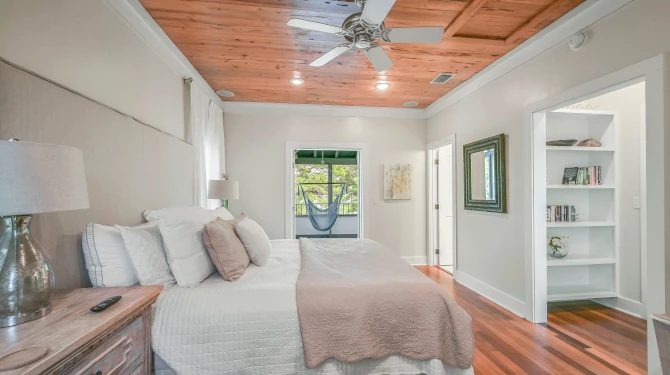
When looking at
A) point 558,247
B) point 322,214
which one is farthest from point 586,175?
point 322,214

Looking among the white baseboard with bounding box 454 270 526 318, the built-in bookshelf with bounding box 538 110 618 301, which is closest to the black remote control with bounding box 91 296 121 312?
Answer: the white baseboard with bounding box 454 270 526 318

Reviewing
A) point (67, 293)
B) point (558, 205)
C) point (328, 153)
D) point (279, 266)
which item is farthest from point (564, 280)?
point (328, 153)

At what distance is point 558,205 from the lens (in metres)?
2.90

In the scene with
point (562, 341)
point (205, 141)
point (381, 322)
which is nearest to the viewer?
point (381, 322)

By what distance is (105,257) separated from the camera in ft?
4.54

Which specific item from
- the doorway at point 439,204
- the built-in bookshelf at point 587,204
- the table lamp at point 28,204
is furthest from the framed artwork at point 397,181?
the table lamp at point 28,204

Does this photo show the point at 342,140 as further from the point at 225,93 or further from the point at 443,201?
the point at 443,201

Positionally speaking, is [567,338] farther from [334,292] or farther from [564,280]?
[334,292]

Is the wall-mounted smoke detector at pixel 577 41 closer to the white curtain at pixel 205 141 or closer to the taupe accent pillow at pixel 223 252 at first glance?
the taupe accent pillow at pixel 223 252

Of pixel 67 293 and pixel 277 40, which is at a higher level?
pixel 277 40

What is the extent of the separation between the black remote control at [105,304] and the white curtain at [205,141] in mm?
1913

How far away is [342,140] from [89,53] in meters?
3.05

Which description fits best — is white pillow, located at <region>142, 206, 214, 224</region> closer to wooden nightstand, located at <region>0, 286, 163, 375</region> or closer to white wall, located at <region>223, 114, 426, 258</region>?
wooden nightstand, located at <region>0, 286, 163, 375</region>

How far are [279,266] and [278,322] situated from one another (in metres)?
0.62
